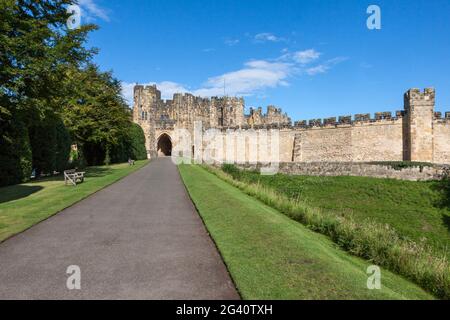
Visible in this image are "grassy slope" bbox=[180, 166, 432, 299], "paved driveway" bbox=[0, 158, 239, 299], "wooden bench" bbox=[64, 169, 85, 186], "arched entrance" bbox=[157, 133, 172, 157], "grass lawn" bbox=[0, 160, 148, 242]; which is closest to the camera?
"grassy slope" bbox=[180, 166, 432, 299]

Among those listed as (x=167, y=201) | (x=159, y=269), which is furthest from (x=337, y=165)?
(x=159, y=269)

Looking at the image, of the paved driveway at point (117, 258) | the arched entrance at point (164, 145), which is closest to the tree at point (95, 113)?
the paved driveway at point (117, 258)

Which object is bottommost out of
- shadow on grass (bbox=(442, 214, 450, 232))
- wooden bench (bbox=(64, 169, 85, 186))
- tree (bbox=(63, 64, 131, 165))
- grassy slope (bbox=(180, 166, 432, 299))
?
shadow on grass (bbox=(442, 214, 450, 232))

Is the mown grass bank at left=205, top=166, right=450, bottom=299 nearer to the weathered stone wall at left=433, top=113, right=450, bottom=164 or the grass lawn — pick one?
the grass lawn

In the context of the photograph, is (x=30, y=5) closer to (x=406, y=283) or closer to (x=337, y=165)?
(x=406, y=283)

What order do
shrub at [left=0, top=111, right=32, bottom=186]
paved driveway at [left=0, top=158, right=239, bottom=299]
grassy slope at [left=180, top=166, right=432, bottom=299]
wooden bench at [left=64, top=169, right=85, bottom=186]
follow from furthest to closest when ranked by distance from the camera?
1. shrub at [left=0, top=111, right=32, bottom=186]
2. wooden bench at [left=64, top=169, right=85, bottom=186]
3. paved driveway at [left=0, top=158, right=239, bottom=299]
4. grassy slope at [left=180, top=166, right=432, bottom=299]

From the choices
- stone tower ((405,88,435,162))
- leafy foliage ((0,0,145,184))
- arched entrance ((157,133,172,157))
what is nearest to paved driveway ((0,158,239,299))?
leafy foliage ((0,0,145,184))

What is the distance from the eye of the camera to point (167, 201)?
13961 millimetres

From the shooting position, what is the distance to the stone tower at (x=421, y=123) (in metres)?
30.9

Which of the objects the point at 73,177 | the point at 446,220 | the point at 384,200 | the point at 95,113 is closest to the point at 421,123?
the point at 384,200

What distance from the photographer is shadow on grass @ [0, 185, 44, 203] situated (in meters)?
14.8

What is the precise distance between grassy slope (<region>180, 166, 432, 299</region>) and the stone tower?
26.8 m

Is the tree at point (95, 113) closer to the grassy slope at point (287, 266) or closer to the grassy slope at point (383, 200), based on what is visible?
the grassy slope at point (383, 200)

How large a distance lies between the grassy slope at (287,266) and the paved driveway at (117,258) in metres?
0.41
